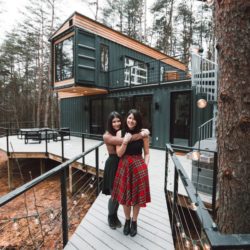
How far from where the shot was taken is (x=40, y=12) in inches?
520

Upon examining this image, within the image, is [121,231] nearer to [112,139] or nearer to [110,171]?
[110,171]

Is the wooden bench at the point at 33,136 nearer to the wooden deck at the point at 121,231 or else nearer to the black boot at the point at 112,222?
the wooden deck at the point at 121,231

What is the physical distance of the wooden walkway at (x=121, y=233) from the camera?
2.04 meters

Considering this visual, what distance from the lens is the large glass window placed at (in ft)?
27.2

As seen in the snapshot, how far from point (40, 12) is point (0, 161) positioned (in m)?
10.6

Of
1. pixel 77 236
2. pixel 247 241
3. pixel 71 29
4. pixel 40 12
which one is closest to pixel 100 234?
pixel 77 236

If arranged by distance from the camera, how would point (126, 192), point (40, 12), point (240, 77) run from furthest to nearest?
point (40, 12) < point (126, 192) < point (240, 77)

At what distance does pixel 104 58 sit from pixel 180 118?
4.94 meters

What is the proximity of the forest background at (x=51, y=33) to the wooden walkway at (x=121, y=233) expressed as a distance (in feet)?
39.5

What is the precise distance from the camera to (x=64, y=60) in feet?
28.6

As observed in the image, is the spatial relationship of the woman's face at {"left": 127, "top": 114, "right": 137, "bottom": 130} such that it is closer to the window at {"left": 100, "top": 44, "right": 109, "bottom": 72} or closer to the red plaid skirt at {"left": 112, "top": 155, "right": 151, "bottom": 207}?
the red plaid skirt at {"left": 112, "top": 155, "right": 151, "bottom": 207}

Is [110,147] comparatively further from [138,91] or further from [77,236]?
[138,91]

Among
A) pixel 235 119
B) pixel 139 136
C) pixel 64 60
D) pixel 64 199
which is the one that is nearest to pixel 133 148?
pixel 139 136

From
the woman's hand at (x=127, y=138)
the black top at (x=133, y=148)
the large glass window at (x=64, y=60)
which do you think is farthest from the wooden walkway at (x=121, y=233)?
the large glass window at (x=64, y=60)
